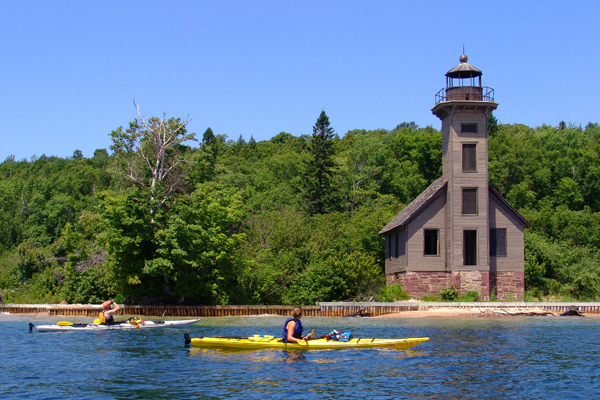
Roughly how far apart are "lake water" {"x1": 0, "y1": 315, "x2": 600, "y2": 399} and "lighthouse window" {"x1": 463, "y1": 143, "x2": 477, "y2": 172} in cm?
1581

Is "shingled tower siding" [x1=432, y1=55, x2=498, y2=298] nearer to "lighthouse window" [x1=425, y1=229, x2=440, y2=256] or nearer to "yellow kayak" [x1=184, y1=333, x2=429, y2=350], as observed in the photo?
"lighthouse window" [x1=425, y1=229, x2=440, y2=256]

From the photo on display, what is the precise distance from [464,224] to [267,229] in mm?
16515

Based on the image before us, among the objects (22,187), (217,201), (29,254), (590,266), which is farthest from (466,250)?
(22,187)

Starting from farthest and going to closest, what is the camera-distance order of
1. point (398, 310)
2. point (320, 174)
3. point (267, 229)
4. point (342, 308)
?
point (320, 174)
point (267, 229)
point (342, 308)
point (398, 310)

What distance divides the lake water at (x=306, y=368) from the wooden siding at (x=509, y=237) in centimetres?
1460

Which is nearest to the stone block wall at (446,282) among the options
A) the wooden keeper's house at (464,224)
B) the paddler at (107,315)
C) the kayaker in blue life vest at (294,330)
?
the wooden keeper's house at (464,224)

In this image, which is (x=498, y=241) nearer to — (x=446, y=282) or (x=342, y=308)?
(x=446, y=282)

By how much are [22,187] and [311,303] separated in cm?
6984

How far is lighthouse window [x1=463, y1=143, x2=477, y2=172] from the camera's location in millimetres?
40969

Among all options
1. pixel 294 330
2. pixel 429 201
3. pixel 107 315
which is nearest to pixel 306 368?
pixel 294 330

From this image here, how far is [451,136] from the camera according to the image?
40.9 meters

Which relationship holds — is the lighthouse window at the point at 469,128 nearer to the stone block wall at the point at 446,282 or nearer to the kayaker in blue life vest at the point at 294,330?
the stone block wall at the point at 446,282

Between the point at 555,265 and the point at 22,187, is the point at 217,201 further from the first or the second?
the point at 22,187

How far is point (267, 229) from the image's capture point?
50344 mm
